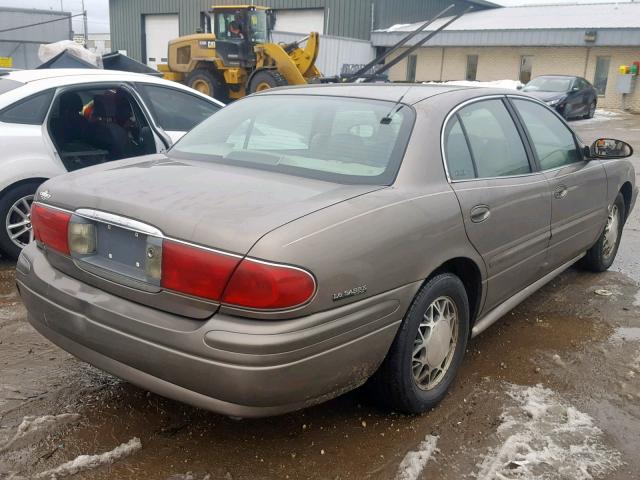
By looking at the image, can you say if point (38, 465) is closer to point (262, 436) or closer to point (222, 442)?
point (222, 442)

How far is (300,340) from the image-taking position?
2.20 meters

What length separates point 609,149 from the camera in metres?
4.34

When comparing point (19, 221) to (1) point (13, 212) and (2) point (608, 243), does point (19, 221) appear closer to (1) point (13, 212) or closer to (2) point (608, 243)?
(1) point (13, 212)

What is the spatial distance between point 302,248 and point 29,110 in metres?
3.61

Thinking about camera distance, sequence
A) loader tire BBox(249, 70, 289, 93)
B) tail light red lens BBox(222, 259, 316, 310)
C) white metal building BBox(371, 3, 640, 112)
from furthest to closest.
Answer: white metal building BBox(371, 3, 640, 112) < loader tire BBox(249, 70, 289, 93) < tail light red lens BBox(222, 259, 316, 310)

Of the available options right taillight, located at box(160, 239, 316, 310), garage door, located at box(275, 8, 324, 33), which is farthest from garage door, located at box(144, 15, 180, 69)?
right taillight, located at box(160, 239, 316, 310)

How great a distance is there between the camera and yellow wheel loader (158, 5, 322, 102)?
671 inches

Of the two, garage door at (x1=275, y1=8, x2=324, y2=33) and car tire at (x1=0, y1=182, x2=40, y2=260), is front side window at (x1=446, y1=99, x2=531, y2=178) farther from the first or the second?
garage door at (x1=275, y1=8, x2=324, y2=33)

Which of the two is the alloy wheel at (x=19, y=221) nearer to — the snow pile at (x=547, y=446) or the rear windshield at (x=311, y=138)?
the rear windshield at (x=311, y=138)

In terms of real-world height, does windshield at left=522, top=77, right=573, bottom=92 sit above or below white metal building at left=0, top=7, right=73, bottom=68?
below

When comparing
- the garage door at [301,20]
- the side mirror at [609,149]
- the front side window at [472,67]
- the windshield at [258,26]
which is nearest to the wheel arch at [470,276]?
the side mirror at [609,149]

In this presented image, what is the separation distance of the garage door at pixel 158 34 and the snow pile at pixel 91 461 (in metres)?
36.8

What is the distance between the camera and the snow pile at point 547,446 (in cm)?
257

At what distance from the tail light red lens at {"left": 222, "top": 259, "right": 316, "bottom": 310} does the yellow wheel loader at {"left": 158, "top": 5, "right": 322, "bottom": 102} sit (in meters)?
15.0
